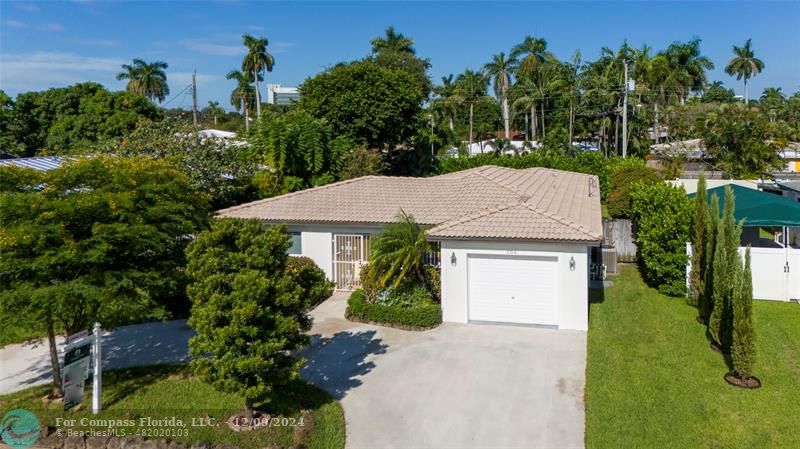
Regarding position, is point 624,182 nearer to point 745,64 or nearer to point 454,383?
point 454,383

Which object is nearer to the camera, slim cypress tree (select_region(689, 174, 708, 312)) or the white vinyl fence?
slim cypress tree (select_region(689, 174, 708, 312))

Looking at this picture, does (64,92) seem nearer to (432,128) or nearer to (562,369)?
(432,128)

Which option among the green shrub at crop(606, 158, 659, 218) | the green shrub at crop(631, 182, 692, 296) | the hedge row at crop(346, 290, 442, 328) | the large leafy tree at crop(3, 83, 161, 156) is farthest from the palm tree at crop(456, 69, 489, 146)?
the hedge row at crop(346, 290, 442, 328)

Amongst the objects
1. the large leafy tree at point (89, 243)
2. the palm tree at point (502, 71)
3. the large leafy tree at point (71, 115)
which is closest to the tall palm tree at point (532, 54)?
the palm tree at point (502, 71)

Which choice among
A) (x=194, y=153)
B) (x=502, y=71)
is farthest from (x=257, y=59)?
(x=194, y=153)

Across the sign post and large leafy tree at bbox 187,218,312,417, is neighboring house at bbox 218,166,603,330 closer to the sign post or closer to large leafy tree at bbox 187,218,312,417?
large leafy tree at bbox 187,218,312,417

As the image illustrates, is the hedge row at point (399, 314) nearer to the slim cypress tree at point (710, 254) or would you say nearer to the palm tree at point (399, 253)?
the palm tree at point (399, 253)
